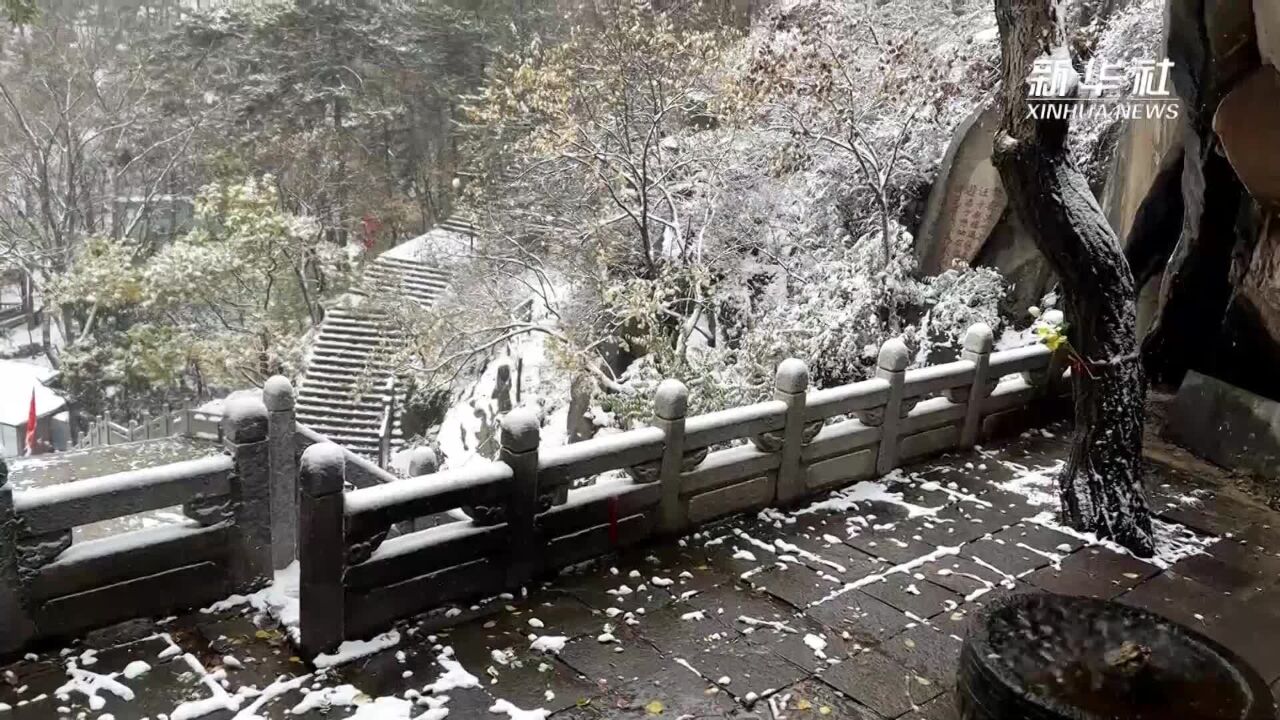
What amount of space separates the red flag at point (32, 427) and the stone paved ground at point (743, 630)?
54.4 ft

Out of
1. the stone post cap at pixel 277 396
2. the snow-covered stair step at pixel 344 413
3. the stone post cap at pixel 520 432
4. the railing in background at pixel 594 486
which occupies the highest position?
the stone post cap at pixel 520 432

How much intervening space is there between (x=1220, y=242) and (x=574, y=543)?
8.51 m

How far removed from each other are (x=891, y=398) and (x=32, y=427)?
18837mm

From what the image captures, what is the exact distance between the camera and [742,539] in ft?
22.8

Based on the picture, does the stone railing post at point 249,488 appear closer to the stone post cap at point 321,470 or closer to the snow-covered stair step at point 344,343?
the stone post cap at point 321,470

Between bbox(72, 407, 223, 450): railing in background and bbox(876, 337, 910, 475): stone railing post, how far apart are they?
1641cm

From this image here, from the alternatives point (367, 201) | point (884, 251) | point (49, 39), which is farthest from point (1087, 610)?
point (49, 39)

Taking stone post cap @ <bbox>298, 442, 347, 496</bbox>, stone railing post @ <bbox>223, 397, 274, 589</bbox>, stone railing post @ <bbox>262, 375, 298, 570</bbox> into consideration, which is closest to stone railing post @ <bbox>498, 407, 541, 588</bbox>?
stone post cap @ <bbox>298, 442, 347, 496</bbox>

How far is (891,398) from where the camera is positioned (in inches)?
324

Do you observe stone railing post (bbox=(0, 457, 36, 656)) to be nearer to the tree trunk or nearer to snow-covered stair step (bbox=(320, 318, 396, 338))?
the tree trunk

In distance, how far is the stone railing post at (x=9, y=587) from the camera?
15.5 feet

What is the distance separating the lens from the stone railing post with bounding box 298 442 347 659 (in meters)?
4.91

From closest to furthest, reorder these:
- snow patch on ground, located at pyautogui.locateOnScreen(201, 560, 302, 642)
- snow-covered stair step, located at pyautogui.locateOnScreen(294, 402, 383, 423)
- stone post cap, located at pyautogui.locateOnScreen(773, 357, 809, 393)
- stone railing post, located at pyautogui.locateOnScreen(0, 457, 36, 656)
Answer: stone railing post, located at pyautogui.locateOnScreen(0, 457, 36, 656)
snow patch on ground, located at pyautogui.locateOnScreen(201, 560, 302, 642)
stone post cap, located at pyautogui.locateOnScreen(773, 357, 809, 393)
snow-covered stair step, located at pyautogui.locateOnScreen(294, 402, 383, 423)

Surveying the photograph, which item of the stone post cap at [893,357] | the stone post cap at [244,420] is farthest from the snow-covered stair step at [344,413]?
the stone post cap at [244,420]
